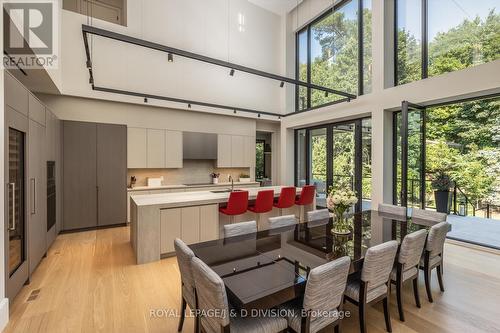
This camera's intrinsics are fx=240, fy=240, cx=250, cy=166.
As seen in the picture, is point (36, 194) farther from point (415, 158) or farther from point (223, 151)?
point (415, 158)

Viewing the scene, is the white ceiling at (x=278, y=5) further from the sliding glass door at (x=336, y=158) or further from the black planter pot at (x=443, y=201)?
the black planter pot at (x=443, y=201)

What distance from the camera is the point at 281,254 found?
209 cm

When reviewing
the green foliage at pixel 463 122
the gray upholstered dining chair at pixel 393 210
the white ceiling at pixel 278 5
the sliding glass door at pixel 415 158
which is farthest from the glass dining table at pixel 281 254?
the white ceiling at pixel 278 5

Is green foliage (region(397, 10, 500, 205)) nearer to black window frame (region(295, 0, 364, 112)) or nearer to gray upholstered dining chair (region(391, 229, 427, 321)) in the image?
black window frame (region(295, 0, 364, 112))

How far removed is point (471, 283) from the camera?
2.95 meters

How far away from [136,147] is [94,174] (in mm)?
1070

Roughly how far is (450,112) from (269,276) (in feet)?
25.6

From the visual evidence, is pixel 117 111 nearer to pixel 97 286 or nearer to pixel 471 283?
pixel 97 286

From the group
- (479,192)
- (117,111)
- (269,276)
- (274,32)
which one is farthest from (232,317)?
(274,32)

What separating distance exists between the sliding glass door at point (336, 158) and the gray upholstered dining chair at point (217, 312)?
12.7 ft

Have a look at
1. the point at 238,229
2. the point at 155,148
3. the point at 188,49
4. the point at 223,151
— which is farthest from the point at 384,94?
the point at 155,148

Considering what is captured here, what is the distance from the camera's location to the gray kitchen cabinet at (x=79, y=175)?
4934 mm

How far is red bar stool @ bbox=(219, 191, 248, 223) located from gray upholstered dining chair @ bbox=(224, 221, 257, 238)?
1243 mm

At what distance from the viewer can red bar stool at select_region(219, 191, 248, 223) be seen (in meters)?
4.01
